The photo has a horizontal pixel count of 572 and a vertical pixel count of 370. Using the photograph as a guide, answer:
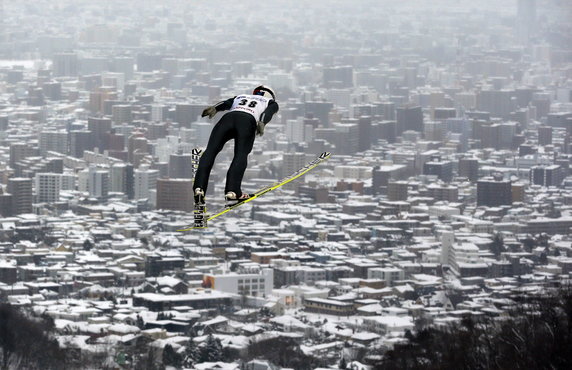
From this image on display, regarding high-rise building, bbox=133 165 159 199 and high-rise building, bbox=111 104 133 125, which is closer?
high-rise building, bbox=133 165 159 199

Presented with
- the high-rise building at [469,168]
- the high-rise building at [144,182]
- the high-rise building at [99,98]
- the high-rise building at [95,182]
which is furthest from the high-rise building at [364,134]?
the high-rise building at [95,182]

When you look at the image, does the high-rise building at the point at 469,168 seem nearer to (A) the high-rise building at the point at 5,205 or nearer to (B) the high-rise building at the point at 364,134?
(B) the high-rise building at the point at 364,134

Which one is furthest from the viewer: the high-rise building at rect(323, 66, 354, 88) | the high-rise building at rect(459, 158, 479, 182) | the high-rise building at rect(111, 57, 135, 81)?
the high-rise building at rect(111, 57, 135, 81)

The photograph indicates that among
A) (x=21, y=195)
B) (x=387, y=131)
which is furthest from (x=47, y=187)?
(x=387, y=131)

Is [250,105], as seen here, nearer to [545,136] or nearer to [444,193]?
[444,193]

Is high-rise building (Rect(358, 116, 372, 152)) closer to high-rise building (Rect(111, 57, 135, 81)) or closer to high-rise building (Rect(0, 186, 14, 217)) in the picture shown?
high-rise building (Rect(111, 57, 135, 81))

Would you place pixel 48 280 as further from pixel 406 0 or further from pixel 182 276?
pixel 406 0

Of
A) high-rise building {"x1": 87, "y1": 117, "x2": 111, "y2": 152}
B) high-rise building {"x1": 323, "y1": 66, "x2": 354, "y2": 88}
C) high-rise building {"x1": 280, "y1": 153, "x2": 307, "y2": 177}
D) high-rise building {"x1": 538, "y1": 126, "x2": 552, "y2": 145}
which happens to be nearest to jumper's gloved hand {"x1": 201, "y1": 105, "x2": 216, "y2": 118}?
high-rise building {"x1": 280, "y1": 153, "x2": 307, "y2": 177}
